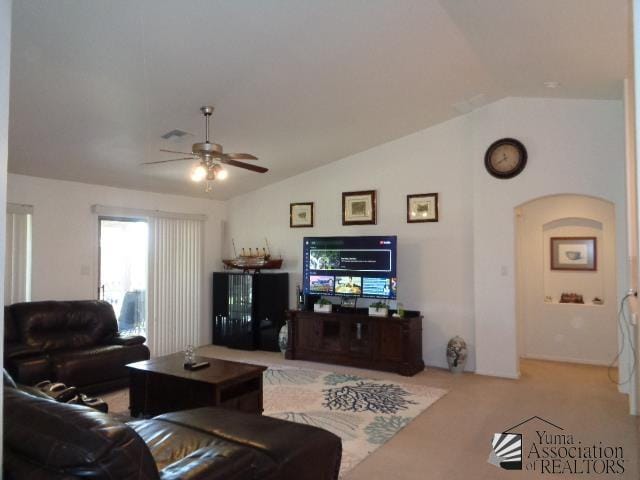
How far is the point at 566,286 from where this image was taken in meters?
6.46

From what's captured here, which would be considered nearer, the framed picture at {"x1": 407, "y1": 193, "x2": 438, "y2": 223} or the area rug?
the area rug

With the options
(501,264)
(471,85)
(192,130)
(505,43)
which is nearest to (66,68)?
(192,130)

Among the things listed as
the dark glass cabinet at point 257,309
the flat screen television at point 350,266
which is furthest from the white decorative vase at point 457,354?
the dark glass cabinet at point 257,309

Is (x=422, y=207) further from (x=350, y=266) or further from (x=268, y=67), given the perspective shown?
(x=268, y=67)

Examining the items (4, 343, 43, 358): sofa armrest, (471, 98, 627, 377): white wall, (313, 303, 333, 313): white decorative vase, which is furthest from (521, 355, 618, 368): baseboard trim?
(4, 343, 43, 358): sofa armrest

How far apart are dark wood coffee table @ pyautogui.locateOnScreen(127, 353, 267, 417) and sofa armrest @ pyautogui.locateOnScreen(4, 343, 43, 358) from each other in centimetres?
112

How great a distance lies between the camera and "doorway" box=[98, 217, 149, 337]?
606 cm

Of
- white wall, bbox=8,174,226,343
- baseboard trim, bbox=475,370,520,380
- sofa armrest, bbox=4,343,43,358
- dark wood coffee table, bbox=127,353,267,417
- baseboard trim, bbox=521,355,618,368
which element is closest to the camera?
dark wood coffee table, bbox=127,353,267,417

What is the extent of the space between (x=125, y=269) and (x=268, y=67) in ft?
12.3

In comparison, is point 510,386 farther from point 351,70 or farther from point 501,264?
point 351,70

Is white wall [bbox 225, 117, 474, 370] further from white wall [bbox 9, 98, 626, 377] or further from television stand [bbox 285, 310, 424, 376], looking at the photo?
television stand [bbox 285, 310, 424, 376]

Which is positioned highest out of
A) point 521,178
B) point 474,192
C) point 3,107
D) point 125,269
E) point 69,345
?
point 521,178

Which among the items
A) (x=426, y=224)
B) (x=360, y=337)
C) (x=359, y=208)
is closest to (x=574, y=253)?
(x=426, y=224)

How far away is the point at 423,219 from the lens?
20.0ft
